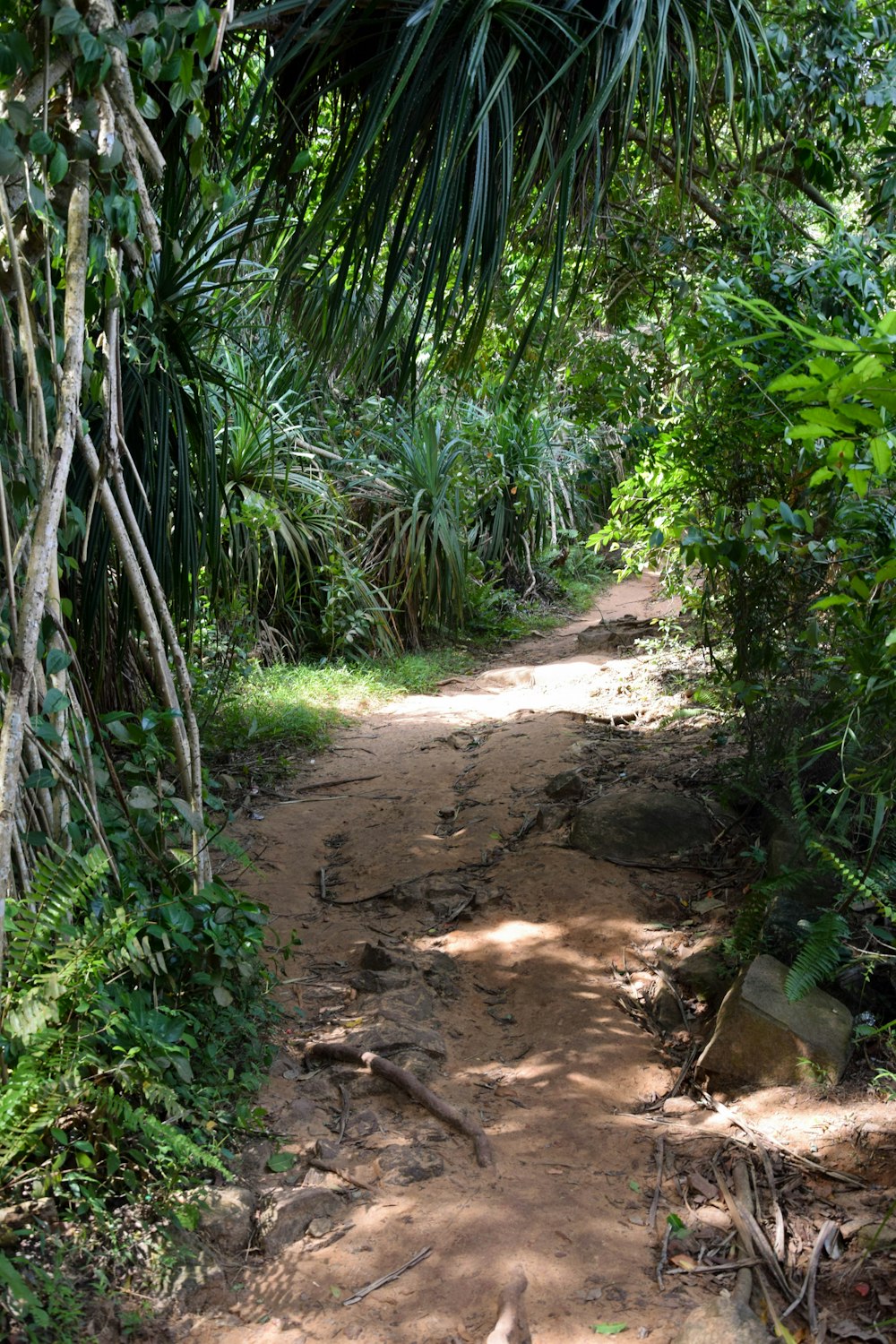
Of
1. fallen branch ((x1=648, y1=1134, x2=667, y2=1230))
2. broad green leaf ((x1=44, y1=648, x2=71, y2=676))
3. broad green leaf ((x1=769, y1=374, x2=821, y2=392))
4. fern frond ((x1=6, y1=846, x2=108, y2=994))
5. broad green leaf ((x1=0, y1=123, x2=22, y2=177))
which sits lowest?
fallen branch ((x1=648, y1=1134, x2=667, y2=1230))

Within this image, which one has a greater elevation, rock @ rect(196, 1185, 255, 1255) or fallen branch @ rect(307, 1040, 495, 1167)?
rock @ rect(196, 1185, 255, 1255)

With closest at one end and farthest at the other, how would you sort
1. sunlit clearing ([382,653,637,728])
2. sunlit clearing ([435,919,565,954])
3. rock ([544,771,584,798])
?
sunlit clearing ([435,919,565,954]) → rock ([544,771,584,798]) → sunlit clearing ([382,653,637,728])

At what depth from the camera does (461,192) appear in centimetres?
287

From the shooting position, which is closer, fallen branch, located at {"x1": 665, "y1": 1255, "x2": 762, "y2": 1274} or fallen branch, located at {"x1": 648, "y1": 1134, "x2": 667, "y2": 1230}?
fallen branch, located at {"x1": 665, "y1": 1255, "x2": 762, "y2": 1274}

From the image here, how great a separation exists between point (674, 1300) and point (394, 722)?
4.81 meters

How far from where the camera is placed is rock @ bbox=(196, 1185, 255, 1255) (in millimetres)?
2107

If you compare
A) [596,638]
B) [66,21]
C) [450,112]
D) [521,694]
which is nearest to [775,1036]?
[450,112]

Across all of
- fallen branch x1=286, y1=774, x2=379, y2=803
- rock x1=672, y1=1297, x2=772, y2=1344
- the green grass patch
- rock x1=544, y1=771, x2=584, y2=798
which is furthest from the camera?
the green grass patch

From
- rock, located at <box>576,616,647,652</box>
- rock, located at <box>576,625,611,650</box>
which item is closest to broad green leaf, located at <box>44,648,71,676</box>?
rock, located at <box>576,616,647,652</box>

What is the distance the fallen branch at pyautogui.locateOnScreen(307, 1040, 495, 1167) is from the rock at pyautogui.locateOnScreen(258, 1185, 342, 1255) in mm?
385

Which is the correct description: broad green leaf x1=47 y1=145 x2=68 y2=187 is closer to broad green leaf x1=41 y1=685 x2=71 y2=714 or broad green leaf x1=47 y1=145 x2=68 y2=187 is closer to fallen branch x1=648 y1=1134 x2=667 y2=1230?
broad green leaf x1=41 y1=685 x2=71 y2=714

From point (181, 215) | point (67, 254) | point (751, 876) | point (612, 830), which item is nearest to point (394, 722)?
point (612, 830)

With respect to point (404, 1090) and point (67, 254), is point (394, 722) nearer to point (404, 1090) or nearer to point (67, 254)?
point (404, 1090)

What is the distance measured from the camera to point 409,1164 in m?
2.42
